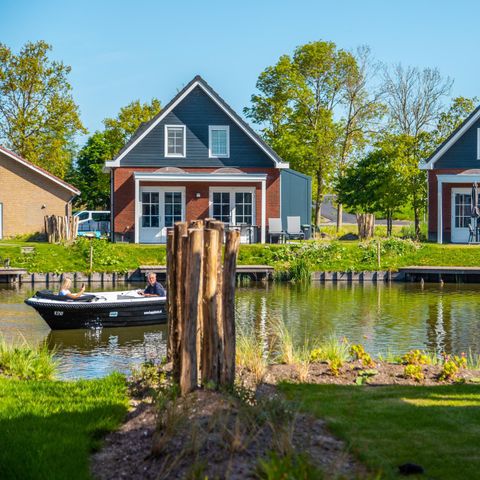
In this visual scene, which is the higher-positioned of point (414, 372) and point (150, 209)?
point (150, 209)

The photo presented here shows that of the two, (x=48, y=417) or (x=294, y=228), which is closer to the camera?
(x=48, y=417)

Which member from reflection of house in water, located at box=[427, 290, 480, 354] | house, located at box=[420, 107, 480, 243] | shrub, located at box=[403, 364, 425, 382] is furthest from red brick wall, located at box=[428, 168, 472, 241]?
shrub, located at box=[403, 364, 425, 382]

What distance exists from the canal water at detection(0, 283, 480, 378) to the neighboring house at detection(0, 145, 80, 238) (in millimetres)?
12061

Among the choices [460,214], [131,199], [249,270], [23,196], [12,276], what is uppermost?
[23,196]

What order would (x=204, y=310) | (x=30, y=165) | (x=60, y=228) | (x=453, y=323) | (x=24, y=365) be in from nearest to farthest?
1. (x=204, y=310)
2. (x=24, y=365)
3. (x=453, y=323)
4. (x=60, y=228)
5. (x=30, y=165)

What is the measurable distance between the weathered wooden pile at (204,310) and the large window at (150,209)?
30.1 metres

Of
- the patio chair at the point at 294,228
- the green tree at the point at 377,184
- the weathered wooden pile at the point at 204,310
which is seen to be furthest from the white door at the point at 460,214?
the weathered wooden pile at the point at 204,310

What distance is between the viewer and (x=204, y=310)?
31.1 ft

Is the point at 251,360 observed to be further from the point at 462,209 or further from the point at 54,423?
the point at 462,209

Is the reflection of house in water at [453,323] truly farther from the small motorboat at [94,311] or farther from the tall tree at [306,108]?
the tall tree at [306,108]

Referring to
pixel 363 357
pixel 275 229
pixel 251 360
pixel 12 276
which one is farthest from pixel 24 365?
pixel 275 229

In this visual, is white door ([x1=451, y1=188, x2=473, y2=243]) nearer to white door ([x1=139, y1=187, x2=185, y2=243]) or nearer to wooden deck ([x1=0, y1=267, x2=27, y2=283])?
white door ([x1=139, y1=187, x2=185, y2=243])

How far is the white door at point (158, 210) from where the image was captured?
39.6 meters

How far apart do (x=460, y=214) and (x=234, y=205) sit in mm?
10909
